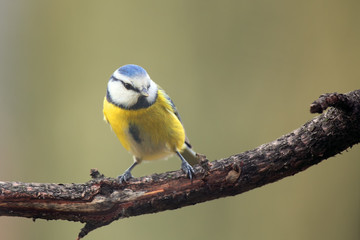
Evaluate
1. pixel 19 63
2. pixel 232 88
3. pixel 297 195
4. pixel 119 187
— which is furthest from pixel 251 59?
pixel 19 63

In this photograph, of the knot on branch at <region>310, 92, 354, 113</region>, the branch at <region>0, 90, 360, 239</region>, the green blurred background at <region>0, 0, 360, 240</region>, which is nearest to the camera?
the knot on branch at <region>310, 92, 354, 113</region>

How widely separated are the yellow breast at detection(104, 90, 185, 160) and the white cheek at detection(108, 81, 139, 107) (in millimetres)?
23

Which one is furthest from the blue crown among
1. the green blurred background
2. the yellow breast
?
the green blurred background

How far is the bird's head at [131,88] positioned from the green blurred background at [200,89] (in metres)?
0.45

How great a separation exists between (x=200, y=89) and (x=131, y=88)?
65 cm

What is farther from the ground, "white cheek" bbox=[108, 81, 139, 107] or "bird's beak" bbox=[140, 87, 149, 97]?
"white cheek" bbox=[108, 81, 139, 107]

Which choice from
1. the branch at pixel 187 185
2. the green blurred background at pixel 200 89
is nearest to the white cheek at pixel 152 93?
the branch at pixel 187 185

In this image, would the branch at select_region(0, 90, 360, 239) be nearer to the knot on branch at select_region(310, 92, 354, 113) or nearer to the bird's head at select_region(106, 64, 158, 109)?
the knot on branch at select_region(310, 92, 354, 113)

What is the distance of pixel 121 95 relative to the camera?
2.99 ft

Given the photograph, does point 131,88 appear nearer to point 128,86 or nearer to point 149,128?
point 128,86

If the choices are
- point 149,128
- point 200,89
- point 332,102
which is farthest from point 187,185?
point 200,89

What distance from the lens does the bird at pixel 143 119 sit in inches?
34.6

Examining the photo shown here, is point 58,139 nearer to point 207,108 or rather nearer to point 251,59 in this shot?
point 207,108

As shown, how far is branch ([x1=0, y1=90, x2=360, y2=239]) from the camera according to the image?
2.51ft
